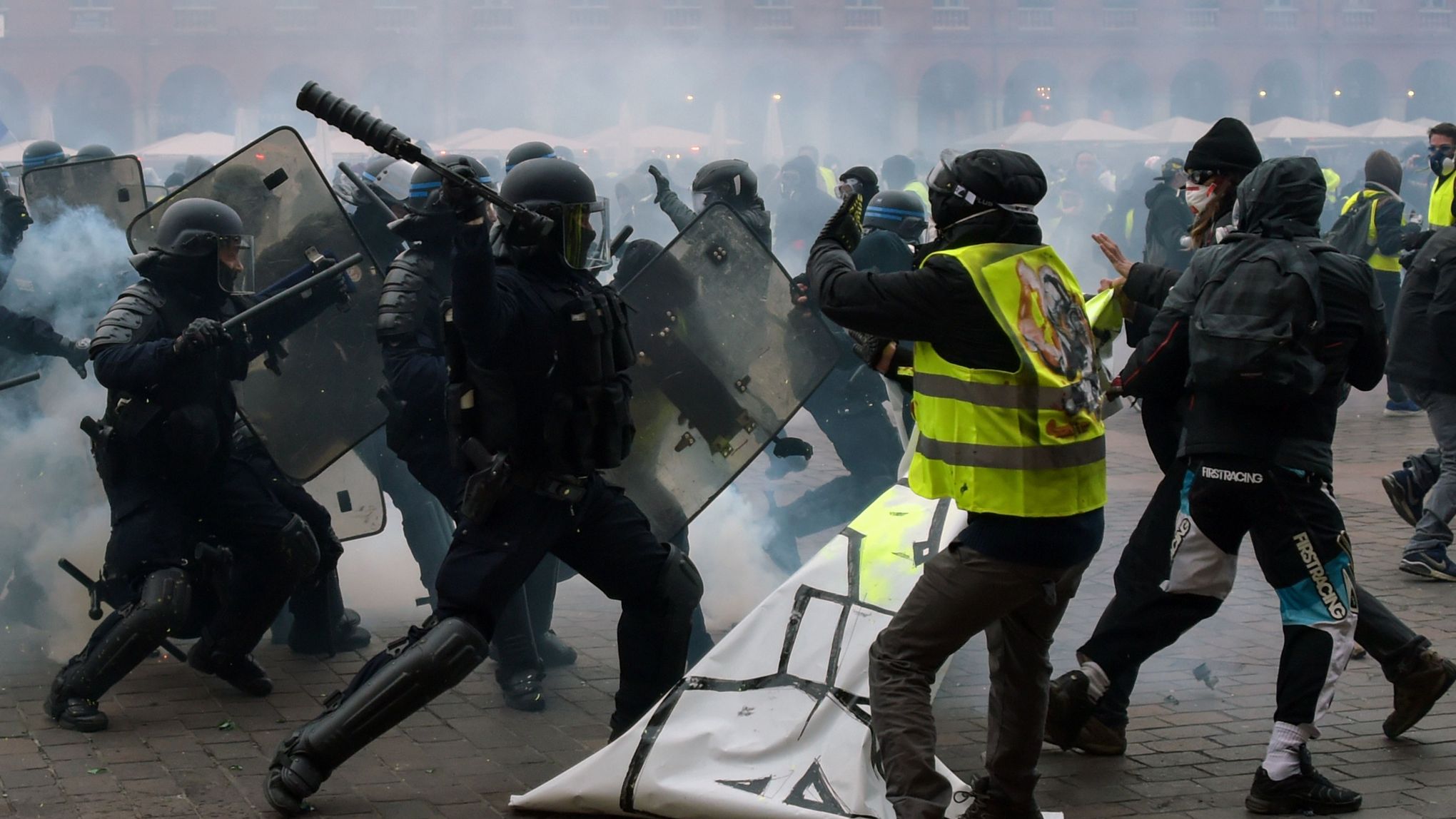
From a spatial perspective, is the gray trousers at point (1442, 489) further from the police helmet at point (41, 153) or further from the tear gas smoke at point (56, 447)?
the police helmet at point (41, 153)

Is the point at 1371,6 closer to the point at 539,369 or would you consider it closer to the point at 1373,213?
the point at 1373,213

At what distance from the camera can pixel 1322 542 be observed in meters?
4.02

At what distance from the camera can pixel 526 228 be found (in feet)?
12.7

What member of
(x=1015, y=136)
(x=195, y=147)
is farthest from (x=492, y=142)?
(x=1015, y=136)

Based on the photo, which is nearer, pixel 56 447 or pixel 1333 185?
pixel 56 447

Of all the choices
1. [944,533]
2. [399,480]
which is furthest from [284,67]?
[944,533]

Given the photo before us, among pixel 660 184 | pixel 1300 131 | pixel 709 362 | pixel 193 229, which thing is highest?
pixel 193 229

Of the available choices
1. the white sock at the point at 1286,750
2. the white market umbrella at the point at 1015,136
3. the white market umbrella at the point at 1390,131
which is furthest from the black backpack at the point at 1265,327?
the white market umbrella at the point at 1390,131

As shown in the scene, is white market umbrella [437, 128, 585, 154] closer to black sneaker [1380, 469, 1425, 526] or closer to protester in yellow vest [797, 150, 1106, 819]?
black sneaker [1380, 469, 1425, 526]

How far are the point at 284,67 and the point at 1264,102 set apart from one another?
24.9m

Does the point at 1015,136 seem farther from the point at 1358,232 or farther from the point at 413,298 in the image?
the point at 413,298

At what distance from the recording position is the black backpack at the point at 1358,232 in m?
10.8

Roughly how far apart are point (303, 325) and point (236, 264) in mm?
295

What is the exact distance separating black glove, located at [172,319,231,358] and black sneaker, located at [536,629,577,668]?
154 centimetres
